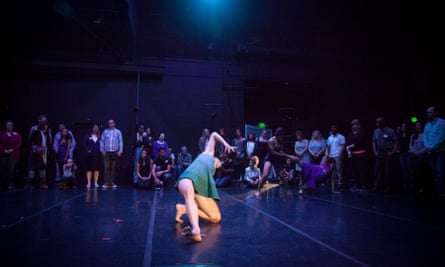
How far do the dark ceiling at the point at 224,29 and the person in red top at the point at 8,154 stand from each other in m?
3.55

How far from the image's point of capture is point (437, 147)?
6.28 m

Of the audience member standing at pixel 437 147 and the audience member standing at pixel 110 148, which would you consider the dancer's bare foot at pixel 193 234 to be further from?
the audience member standing at pixel 110 148

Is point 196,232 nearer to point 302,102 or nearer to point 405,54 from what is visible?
point 405,54

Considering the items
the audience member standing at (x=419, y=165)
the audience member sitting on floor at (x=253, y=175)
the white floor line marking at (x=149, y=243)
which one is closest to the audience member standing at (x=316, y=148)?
the audience member sitting on floor at (x=253, y=175)

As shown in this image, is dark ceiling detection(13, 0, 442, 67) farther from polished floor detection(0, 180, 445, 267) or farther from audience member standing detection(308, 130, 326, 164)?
polished floor detection(0, 180, 445, 267)

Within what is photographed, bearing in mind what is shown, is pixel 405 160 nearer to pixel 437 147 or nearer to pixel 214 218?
pixel 437 147

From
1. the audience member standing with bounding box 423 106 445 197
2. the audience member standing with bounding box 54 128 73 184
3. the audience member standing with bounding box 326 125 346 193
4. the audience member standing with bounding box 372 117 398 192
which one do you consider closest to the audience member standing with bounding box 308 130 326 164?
the audience member standing with bounding box 326 125 346 193

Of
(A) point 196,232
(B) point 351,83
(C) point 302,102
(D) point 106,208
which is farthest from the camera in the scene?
(C) point 302,102

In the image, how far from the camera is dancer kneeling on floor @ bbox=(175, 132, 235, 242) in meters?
3.06

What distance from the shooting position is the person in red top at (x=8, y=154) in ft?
25.6

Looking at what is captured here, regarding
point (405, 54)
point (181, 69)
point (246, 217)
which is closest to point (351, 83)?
point (405, 54)

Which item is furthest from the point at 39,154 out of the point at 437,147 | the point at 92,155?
the point at 437,147

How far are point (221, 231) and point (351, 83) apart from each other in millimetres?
11097

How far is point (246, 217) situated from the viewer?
4293 mm
